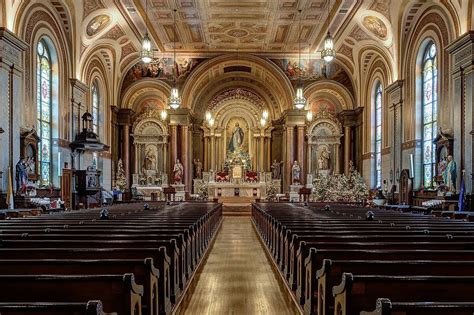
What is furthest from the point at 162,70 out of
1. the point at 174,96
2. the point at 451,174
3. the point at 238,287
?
the point at 238,287

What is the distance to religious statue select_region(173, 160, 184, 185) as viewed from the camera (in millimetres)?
27000

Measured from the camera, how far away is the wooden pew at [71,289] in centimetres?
318

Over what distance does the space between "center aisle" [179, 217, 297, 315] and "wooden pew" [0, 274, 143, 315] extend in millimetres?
2428

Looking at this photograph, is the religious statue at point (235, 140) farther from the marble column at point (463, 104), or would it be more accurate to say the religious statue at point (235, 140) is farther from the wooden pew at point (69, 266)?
the wooden pew at point (69, 266)

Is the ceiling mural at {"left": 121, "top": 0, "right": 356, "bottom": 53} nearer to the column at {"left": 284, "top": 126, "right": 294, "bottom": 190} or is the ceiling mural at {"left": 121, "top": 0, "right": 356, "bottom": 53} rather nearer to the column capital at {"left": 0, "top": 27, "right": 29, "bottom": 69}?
the column at {"left": 284, "top": 126, "right": 294, "bottom": 190}

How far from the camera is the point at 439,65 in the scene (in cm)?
1731

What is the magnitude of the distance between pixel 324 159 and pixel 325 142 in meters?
1.04

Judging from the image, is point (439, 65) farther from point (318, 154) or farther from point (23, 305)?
point (23, 305)

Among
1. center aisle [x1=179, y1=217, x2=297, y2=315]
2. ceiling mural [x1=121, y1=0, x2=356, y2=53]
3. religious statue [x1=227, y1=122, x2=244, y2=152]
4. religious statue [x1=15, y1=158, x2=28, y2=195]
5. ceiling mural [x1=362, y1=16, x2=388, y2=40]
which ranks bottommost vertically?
center aisle [x1=179, y1=217, x2=297, y2=315]

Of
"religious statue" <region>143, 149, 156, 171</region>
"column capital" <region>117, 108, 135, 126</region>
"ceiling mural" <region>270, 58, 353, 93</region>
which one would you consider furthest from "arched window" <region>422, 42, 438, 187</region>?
"column capital" <region>117, 108, 135, 126</region>

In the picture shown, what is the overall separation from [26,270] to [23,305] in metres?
1.52

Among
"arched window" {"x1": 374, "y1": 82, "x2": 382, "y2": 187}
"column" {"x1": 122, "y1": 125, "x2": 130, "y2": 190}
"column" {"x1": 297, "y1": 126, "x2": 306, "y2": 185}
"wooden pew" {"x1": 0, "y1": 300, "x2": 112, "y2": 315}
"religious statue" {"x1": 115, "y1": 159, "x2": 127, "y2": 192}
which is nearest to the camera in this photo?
"wooden pew" {"x1": 0, "y1": 300, "x2": 112, "y2": 315}

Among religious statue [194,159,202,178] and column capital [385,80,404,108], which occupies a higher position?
column capital [385,80,404,108]

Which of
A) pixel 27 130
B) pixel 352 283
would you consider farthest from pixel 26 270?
pixel 27 130
